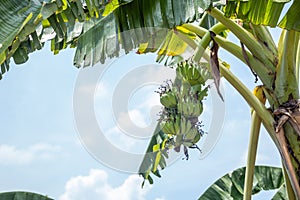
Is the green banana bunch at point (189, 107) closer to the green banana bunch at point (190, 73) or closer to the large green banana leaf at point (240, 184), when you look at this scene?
the green banana bunch at point (190, 73)

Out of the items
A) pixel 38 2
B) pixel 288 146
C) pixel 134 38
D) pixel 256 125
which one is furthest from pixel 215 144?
pixel 38 2

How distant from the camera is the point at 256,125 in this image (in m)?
1.59

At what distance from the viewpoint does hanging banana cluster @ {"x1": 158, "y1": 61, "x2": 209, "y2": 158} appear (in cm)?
133

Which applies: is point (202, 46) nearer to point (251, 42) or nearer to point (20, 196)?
point (251, 42)

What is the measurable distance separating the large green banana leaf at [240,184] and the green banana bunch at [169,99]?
1.01 m

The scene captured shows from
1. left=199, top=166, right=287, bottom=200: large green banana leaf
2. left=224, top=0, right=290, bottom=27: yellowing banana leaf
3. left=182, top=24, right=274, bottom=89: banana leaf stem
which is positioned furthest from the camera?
left=199, top=166, right=287, bottom=200: large green banana leaf

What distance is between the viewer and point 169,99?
1365 millimetres

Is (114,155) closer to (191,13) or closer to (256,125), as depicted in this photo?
(256,125)

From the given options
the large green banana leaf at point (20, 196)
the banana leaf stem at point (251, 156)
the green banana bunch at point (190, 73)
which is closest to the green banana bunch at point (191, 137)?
the green banana bunch at point (190, 73)

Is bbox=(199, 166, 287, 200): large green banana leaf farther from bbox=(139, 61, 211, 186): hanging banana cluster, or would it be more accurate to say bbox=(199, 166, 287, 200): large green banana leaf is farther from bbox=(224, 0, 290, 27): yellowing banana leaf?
bbox=(224, 0, 290, 27): yellowing banana leaf

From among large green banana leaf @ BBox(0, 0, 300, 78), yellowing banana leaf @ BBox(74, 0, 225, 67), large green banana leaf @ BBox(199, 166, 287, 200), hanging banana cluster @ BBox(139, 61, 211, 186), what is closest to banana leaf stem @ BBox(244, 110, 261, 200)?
hanging banana cluster @ BBox(139, 61, 211, 186)

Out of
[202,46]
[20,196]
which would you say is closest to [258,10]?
[202,46]

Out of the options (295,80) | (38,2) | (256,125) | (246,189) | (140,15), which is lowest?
(246,189)

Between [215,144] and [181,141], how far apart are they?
39cm
